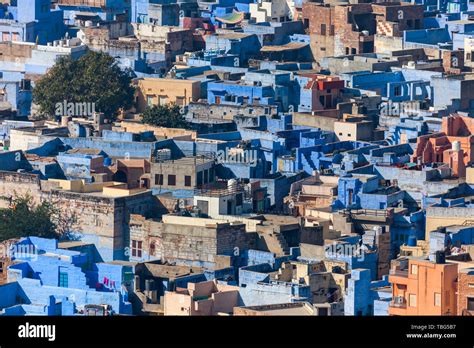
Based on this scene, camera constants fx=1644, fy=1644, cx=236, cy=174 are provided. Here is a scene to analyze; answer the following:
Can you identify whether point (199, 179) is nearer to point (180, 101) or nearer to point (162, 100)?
point (180, 101)

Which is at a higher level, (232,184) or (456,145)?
(456,145)

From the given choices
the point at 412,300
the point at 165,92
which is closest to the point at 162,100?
the point at 165,92

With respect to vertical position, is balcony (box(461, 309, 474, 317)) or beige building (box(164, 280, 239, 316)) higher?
balcony (box(461, 309, 474, 317))

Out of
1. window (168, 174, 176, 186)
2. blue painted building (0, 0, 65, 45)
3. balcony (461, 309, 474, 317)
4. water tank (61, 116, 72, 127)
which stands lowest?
window (168, 174, 176, 186)

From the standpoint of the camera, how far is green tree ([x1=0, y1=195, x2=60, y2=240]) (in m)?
36.3

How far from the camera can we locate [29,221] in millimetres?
36688

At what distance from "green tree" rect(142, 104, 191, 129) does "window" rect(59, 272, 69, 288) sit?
14.0 m

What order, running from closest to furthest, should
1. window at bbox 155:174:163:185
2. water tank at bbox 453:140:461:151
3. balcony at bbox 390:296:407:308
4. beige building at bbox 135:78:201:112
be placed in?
1. balcony at bbox 390:296:407:308
2. window at bbox 155:174:163:185
3. water tank at bbox 453:140:461:151
4. beige building at bbox 135:78:201:112

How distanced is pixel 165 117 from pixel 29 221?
1058 centimetres

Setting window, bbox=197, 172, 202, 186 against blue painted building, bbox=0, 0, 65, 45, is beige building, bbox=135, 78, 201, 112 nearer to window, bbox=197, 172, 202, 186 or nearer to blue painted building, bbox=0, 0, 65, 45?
blue painted building, bbox=0, 0, 65, 45

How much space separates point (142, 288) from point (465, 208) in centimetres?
768

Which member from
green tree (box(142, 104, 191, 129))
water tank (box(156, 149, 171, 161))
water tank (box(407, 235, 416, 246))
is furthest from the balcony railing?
green tree (box(142, 104, 191, 129))
